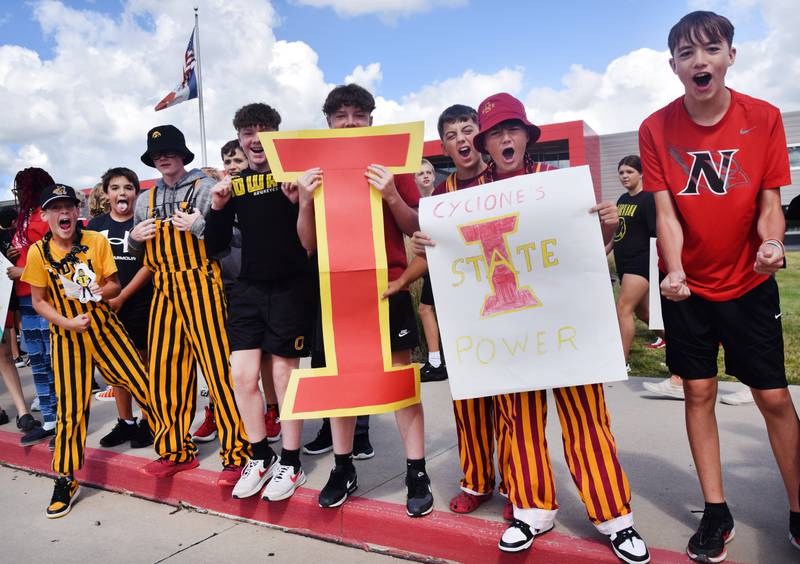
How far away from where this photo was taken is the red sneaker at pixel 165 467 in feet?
13.5

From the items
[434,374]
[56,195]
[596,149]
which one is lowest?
[434,374]

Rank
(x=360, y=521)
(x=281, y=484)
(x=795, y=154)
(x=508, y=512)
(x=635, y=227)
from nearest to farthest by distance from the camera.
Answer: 1. (x=508, y=512)
2. (x=360, y=521)
3. (x=281, y=484)
4. (x=635, y=227)
5. (x=795, y=154)

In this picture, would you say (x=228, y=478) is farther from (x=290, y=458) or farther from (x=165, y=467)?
(x=165, y=467)

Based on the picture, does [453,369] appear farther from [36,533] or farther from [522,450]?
[36,533]

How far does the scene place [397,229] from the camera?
3.32m

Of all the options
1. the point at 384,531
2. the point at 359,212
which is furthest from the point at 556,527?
the point at 359,212

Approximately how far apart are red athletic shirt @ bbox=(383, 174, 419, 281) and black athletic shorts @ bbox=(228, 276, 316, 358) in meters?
0.55

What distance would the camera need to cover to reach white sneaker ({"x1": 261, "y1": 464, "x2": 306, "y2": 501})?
3494mm

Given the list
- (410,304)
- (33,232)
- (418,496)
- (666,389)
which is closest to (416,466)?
(418,496)

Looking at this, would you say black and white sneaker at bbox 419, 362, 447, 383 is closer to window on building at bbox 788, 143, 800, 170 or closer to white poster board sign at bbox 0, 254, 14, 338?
white poster board sign at bbox 0, 254, 14, 338

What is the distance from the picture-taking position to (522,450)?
2848 mm

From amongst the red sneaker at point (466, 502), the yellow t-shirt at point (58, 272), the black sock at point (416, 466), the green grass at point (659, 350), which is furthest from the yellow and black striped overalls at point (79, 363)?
the green grass at point (659, 350)

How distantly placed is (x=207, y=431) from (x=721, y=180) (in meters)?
3.87

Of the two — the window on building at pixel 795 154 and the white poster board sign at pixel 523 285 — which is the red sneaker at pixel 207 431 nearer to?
the white poster board sign at pixel 523 285
